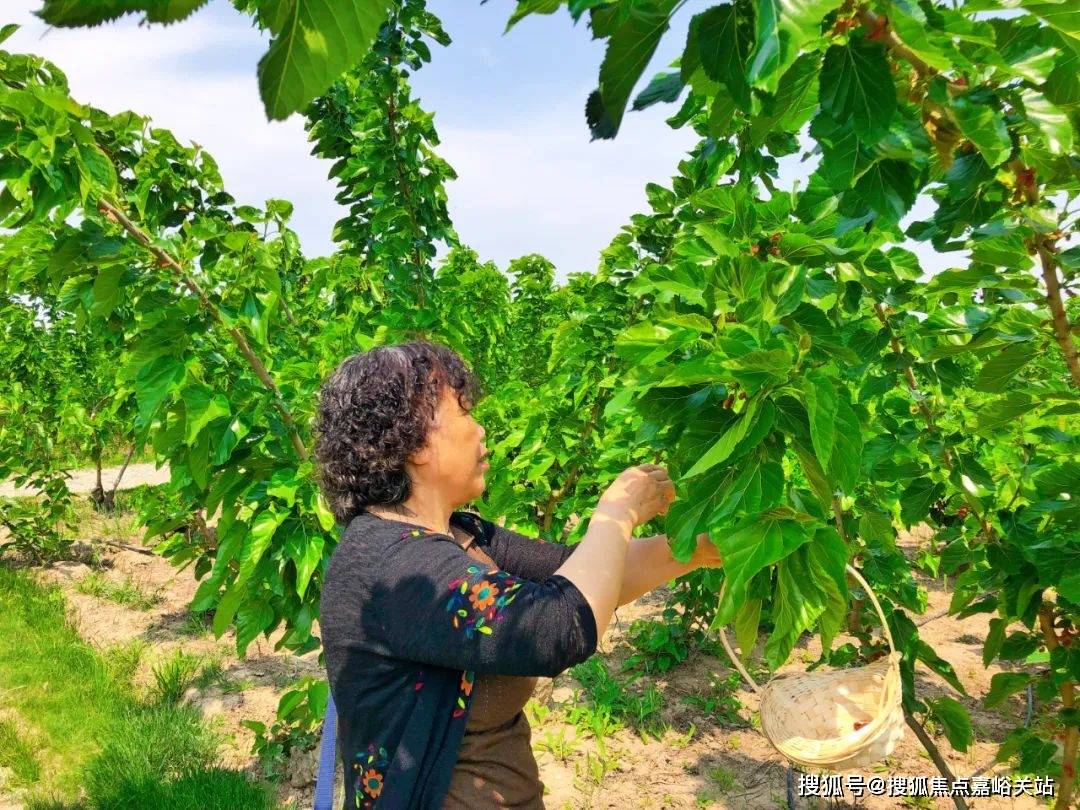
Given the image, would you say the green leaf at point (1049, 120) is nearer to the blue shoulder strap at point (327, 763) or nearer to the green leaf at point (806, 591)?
the green leaf at point (806, 591)

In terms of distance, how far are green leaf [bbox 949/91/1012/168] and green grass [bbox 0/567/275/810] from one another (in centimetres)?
340

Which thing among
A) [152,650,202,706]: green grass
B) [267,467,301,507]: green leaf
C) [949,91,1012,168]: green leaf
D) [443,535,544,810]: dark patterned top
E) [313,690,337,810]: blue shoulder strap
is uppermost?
[949,91,1012,168]: green leaf

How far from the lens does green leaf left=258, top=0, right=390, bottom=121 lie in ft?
1.03

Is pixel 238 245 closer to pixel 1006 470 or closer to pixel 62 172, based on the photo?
pixel 62 172

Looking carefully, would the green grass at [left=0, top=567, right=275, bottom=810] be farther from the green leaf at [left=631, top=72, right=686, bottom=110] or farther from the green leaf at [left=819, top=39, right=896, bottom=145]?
the green leaf at [left=819, top=39, right=896, bottom=145]

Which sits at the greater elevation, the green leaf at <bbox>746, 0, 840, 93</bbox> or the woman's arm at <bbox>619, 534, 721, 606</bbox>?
the green leaf at <bbox>746, 0, 840, 93</bbox>

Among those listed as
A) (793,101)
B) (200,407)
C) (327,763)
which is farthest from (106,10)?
(200,407)

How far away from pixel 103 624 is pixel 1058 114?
610 cm

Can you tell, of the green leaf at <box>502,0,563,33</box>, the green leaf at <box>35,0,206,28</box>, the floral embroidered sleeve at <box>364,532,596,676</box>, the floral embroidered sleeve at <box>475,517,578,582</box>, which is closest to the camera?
the green leaf at <box>35,0,206,28</box>

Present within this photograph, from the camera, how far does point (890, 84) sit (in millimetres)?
651

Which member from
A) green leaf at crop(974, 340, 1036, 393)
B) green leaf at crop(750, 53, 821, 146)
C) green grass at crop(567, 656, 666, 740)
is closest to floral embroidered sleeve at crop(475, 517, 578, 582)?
green leaf at crop(974, 340, 1036, 393)

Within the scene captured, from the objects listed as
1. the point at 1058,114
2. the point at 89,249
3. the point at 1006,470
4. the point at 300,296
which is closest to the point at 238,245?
the point at 89,249

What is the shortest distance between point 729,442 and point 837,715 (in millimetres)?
796

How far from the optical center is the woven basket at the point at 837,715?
131 cm
